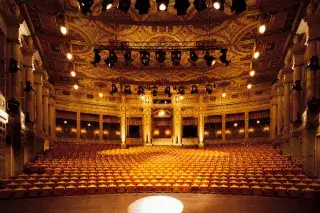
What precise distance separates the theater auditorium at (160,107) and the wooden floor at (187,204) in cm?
3

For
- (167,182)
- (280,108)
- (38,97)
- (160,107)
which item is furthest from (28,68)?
(280,108)

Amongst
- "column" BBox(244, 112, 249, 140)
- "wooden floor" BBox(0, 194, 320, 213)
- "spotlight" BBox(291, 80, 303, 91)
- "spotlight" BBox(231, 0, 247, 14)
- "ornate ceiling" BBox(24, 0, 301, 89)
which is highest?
"ornate ceiling" BBox(24, 0, 301, 89)

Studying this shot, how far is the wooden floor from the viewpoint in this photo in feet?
26.5

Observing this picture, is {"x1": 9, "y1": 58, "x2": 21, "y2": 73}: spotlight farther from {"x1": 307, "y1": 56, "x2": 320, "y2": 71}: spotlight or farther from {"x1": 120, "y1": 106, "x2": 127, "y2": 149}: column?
{"x1": 120, "y1": 106, "x2": 127, "y2": 149}: column

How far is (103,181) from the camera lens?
37.6ft

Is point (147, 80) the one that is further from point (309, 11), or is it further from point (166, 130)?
point (309, 11)

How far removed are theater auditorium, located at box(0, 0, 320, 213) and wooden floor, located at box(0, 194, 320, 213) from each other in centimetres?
3

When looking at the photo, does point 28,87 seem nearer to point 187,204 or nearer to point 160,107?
point 187,204

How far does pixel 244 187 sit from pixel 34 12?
12.7m

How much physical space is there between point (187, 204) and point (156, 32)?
12.4m

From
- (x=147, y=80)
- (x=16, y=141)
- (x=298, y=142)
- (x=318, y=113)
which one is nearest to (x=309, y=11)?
(x=318, y=113)

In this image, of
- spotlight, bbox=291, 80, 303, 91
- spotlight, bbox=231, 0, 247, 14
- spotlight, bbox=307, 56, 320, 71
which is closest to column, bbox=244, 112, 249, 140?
spotlight, bbox=291, 80, 303, 91

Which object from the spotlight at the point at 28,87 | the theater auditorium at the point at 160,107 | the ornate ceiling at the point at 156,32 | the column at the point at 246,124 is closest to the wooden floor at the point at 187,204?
the theater auditorium at the point at 160,107

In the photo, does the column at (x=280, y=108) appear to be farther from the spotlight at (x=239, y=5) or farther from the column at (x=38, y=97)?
the column at (x=38, y=97)
